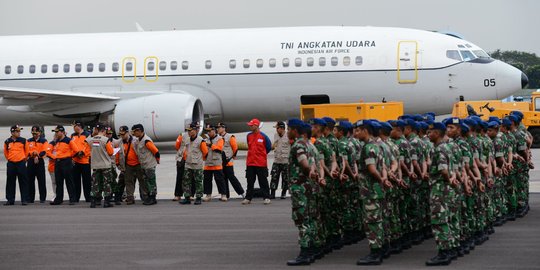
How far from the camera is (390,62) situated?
31.2m

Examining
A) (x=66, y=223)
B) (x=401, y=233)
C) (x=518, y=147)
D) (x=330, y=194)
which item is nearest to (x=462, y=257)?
(x=401, y=233)

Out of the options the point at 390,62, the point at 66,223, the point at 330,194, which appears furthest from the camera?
the point at 390,62

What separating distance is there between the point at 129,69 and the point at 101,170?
1344 centimetres

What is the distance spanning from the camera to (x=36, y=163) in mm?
21344

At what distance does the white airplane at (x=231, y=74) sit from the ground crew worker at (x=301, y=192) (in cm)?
1851

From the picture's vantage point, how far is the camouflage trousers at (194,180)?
67.7 ft

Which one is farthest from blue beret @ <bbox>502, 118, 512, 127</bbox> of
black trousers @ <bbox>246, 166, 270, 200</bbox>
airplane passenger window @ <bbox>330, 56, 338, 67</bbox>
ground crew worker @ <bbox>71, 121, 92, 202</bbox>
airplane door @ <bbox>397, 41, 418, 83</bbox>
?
airplane passenger window @ <bbox>330, 56, 338, 67</bbox>

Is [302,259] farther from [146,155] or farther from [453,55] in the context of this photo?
[453,55]

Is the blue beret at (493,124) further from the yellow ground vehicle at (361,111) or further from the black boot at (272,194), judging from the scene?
the yellow ground vehicle at (361,111)

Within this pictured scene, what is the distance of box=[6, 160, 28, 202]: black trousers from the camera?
21031 mm

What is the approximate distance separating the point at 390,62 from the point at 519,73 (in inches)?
148

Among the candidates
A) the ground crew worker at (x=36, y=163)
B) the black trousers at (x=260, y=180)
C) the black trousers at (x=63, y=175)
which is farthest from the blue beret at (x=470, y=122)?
the ground crew worker at (x=36, y=163)

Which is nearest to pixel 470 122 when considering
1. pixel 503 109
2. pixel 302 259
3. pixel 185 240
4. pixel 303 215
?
pixel 303 215

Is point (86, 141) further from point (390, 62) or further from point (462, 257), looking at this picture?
point (390, 62)
